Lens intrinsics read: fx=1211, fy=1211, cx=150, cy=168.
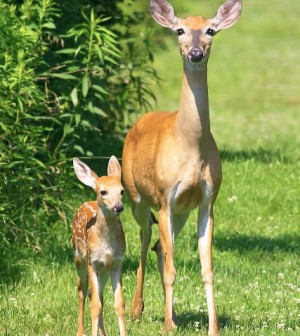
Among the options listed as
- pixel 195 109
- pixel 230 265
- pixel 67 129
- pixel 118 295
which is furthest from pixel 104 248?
pixel 67 129

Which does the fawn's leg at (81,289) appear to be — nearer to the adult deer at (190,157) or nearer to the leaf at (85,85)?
the adult deer at (190,157)

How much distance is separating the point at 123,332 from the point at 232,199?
589cm

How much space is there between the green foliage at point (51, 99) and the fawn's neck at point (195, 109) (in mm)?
2438

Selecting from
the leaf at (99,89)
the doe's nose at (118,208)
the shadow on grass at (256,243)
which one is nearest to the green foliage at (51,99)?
the leaf at (99,89)

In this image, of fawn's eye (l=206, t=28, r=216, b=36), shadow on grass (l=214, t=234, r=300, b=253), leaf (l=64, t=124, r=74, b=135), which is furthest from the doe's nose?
leaf (l=64, t=124, r=74, b=135)

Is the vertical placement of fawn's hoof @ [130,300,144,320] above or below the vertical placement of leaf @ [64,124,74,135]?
below

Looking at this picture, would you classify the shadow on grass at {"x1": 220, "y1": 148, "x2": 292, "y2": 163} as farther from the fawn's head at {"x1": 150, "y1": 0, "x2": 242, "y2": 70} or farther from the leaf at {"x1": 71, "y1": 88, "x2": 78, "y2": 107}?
the fawn's head at {"x1": 150, "y1": 0, "x2": 242, "y2": 70}

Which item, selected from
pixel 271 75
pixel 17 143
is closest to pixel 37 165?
pixel 17 143

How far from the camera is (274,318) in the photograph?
8.96 metres

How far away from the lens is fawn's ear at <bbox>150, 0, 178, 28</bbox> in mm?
8906

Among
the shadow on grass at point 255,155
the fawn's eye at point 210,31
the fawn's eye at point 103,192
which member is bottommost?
the shadow on grass at point 255,155

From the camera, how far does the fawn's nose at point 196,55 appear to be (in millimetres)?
8273

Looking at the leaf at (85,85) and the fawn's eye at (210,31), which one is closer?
the fawn's eye at (210,31)

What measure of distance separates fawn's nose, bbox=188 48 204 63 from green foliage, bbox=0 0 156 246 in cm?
280
